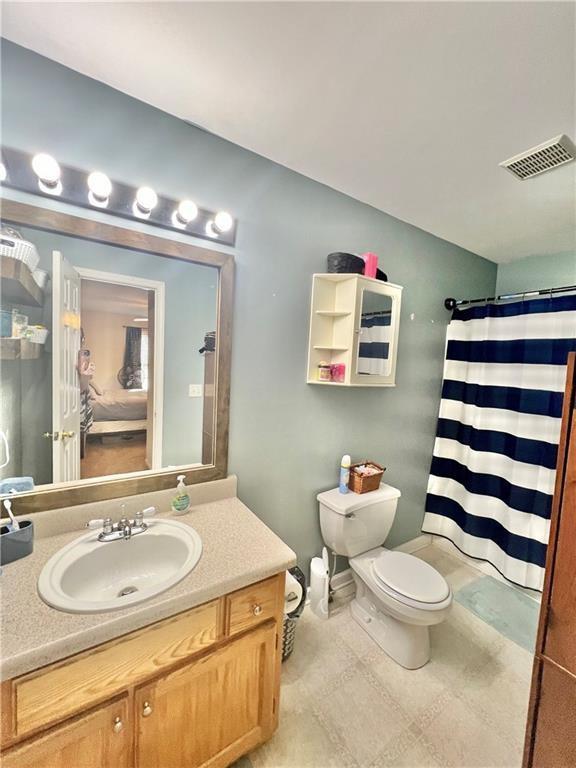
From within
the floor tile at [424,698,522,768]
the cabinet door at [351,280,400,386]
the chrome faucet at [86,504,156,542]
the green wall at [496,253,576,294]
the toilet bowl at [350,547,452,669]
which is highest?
the green wall at [496,253,576,294]

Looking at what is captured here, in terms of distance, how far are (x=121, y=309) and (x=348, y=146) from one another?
118cm

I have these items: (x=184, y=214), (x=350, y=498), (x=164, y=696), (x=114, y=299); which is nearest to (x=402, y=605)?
(x=350, y=498)

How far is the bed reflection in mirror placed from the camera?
1.03m

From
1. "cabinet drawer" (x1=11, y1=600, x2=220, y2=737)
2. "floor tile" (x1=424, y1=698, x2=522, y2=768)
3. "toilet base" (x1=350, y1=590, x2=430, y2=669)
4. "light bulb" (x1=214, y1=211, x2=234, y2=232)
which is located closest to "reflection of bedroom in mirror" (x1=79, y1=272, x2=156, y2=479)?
"light bulb" (x1=214, y1=211, x2=234, y2=232)

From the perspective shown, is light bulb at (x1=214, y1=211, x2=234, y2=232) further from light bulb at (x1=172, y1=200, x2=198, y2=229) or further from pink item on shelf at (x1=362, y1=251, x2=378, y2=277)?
pink item on shelf at (x1=362, y1=251, x2=378, y2=277)

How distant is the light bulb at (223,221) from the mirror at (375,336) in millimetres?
738

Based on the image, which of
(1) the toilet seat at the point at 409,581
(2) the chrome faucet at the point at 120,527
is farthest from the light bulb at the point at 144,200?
(1) the toilet seat at the point at 409,581

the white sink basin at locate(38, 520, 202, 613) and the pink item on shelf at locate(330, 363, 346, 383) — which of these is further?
the pink item on shelf at locate(330, 363, 346, 383)

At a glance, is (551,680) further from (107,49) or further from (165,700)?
(107,49)

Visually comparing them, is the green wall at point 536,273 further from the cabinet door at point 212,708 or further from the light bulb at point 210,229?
the cabinet door at point 212,708

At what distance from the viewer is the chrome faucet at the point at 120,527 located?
1027mm

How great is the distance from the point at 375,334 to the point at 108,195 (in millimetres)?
1364

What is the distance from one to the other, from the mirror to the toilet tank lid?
682 mm

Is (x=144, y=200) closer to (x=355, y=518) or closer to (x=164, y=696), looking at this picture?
(x=164, y=696)
